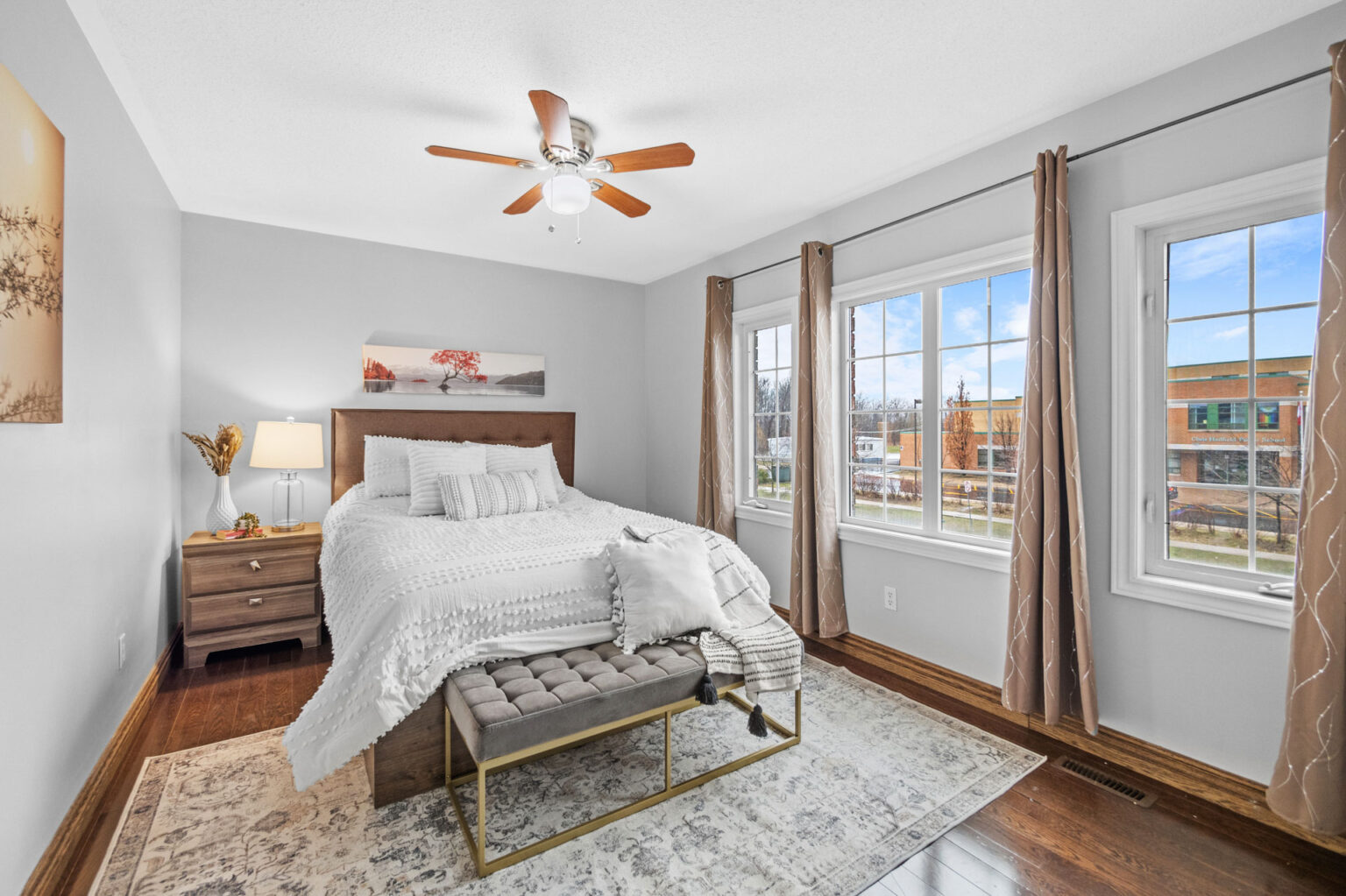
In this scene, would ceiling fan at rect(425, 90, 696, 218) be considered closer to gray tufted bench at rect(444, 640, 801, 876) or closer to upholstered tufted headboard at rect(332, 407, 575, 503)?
gray tufted bench at rect(444, 640, 801, 876)

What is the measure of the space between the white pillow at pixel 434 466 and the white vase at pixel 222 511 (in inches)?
37.5

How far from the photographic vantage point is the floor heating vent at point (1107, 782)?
6.75 ft

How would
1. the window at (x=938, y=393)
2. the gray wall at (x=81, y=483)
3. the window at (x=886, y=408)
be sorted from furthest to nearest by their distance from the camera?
the window at (x=886, y=408)
the window at (x=938, y=393)
the gray wall at (x=81, y=483)

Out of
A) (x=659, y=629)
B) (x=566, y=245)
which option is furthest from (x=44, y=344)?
(x=566, y=245)

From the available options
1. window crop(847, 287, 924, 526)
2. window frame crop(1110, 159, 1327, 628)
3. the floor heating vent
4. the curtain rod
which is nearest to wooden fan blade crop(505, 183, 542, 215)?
the curtain rod

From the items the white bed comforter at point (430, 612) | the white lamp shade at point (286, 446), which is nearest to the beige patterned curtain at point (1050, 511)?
the white bed comforter at point (430, 612)

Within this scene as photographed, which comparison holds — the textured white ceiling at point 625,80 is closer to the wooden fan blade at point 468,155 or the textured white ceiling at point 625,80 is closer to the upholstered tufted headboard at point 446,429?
the wooden fan blade at point 468,155

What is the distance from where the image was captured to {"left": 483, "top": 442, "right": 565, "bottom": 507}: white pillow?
12.5ft

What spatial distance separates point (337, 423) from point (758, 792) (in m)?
A: 3.37

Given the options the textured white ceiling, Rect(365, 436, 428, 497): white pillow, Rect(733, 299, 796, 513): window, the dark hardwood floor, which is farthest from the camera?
Rect(733, 299, 796, 513): window

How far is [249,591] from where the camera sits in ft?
10.9

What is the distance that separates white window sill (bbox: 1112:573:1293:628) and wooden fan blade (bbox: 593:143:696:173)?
226 cm

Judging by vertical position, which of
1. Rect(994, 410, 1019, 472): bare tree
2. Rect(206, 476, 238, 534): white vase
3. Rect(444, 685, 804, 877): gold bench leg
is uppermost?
Rect(994, 410, 1019, 472): bare tree

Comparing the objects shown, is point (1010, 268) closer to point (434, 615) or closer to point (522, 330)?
point (434, 615)
